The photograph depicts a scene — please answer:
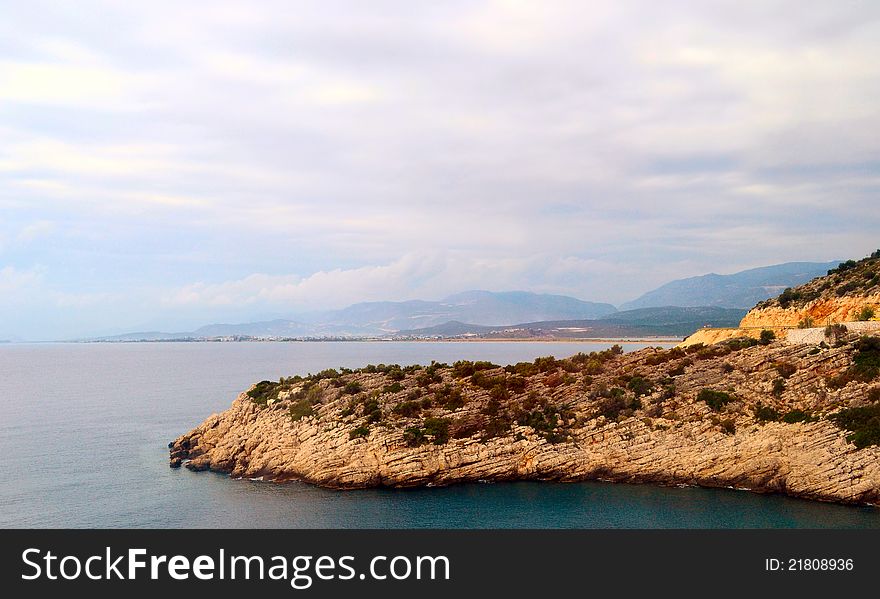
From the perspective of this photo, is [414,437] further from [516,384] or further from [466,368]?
[466,368]

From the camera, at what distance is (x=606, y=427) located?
56406 mm

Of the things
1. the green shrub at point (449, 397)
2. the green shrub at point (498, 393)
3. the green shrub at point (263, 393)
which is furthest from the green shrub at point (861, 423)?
the green shrub at point (263, 393)

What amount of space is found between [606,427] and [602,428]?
358 millimetres

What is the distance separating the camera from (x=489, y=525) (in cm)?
4325

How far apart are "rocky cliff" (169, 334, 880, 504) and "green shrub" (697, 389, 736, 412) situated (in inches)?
4.4

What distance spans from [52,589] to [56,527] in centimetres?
2067

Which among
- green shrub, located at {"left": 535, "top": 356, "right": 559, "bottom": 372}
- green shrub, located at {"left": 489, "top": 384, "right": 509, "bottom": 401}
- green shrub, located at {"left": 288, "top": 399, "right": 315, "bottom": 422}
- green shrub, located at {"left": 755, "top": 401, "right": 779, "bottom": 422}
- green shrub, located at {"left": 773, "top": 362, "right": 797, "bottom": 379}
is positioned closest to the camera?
green shrub, located at {"left": 755, "top": 401, "right": 779, "bottom": 422}

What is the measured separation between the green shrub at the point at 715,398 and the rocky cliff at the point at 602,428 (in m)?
0.11

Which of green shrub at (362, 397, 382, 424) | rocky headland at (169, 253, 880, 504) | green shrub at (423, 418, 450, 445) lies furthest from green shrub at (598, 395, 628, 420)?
green shrub at (362, 397, 382, 424)

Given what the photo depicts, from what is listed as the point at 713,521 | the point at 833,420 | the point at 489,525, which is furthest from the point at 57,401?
the point at 833,420

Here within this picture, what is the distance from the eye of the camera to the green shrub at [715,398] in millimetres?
54678

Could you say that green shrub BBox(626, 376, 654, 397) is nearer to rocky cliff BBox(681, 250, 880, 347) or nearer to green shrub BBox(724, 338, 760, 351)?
green shrub BBox(724, 338, 760, 351)

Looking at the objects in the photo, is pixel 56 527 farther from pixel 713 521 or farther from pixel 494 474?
pixel 713 521

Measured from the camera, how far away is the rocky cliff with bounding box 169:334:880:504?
163ft
